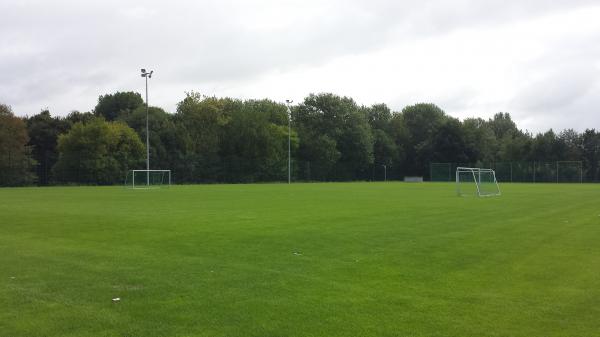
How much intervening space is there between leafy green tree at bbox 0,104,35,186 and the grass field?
4004 centimetres

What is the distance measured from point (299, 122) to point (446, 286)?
240ft

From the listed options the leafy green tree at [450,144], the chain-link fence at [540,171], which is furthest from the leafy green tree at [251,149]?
the chain-link fence at [540,171]

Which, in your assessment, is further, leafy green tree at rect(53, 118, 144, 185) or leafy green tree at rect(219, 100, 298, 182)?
leafy green tree at rect(219, 100, 298, 182)

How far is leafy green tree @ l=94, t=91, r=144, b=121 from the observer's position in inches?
3039

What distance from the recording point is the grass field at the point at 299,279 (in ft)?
17.5

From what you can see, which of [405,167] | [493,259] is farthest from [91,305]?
[405,167]

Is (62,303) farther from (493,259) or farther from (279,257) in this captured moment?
(493,259)

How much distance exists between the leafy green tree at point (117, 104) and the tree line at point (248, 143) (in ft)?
0.57

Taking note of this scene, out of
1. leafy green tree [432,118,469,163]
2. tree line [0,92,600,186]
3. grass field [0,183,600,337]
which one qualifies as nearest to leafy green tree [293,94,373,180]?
tree line [0,92,600,186]

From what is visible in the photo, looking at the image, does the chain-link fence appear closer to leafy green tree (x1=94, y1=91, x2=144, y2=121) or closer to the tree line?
the tree line

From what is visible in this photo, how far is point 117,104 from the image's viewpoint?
77.9 m

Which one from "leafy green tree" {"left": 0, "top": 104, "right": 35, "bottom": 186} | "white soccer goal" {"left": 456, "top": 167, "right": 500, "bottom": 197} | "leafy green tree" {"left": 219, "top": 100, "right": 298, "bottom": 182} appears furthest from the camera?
"leafy green tree" {"left": 219, "top": 100, "right": 298, "bottom": 182}

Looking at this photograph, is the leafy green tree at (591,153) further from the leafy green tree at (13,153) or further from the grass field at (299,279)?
the leafy green tree at (13,153)

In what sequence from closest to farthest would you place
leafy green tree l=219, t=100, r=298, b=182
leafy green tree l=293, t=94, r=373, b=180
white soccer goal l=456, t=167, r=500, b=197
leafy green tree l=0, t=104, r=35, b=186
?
white soccer goal l=456, t=167, r=500, b=197 → leafy green tree l=0, t=104, r=35, b=186 → leafy green tree l=219, t=100, r=298, b=182 → leafy green tree l=293, t=94, r=373, b=180
